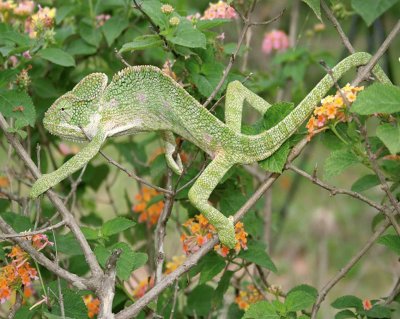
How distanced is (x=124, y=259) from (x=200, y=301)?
0.63 metres

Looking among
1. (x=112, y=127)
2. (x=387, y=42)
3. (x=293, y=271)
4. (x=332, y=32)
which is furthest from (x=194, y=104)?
(x=332, y=32)

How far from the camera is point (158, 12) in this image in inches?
74.0

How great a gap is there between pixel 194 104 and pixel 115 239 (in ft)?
2.52

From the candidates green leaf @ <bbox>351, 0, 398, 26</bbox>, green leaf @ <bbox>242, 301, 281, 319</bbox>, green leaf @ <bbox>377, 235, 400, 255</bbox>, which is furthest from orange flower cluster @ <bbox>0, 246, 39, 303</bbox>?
green leaf @ <bbox>351, 0, 398, 26</bbox>

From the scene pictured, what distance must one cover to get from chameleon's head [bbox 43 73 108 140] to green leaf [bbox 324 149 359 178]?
591 millimetres

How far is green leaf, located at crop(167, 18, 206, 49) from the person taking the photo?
181 centimetres

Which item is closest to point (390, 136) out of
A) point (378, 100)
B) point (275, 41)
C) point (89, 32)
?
point (378, 100)

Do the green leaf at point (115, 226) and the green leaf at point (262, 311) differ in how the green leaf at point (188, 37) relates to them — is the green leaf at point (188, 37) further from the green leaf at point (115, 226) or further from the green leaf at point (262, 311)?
the green leaf at point (262, 311)

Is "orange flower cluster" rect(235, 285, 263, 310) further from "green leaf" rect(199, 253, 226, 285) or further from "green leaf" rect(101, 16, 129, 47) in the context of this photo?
"green leaf" rect(101, 16, 129, 47)

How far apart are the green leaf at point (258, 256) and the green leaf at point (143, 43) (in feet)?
2.10

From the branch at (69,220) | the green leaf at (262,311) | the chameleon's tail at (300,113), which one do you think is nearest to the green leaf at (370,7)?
the chameleon's tail at (300,113)

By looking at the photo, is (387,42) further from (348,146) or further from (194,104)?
(194,104)

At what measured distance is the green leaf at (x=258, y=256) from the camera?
76.1 inches

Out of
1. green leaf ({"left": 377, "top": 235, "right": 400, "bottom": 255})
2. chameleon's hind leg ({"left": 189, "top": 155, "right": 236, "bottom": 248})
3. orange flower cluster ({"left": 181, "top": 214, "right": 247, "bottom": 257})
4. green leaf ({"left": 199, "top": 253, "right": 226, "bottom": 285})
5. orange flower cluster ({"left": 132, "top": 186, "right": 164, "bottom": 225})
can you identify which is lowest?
orange flower cluster ({"left": 132, "top": 186, "right": 164, "bottom": 225})
